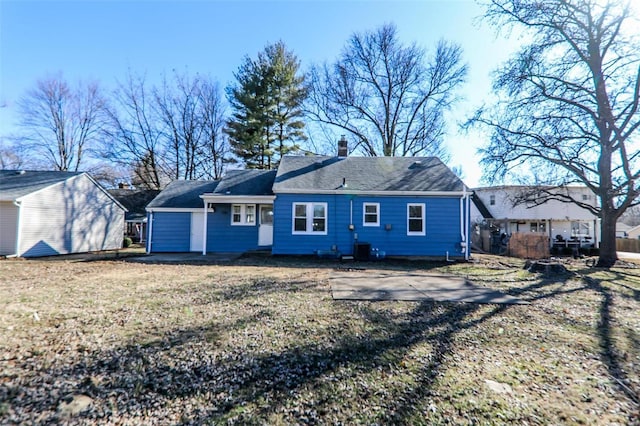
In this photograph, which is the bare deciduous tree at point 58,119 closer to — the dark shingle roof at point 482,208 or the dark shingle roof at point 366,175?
the dark shingle roof at point 366,175

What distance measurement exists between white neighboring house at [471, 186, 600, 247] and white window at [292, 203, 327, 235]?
21.8m

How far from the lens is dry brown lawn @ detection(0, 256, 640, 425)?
7.96 feet

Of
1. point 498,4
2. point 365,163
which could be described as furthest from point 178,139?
point 498,4

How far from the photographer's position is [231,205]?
14414mm

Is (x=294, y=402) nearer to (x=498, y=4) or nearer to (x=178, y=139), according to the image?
(x=498, y=4)

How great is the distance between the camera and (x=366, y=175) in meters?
14.0

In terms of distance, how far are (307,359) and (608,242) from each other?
1682 cm

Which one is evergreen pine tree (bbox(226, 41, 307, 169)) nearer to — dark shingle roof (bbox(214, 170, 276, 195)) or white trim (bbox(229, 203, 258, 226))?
dark shingle roof (bbox(214, 170, 276, 195))

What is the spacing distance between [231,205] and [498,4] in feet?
51.7

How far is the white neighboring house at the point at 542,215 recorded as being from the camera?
27.4m

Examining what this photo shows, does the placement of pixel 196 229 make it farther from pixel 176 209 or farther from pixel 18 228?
pixel 18 228

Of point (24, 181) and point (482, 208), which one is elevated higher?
point (24, 181)

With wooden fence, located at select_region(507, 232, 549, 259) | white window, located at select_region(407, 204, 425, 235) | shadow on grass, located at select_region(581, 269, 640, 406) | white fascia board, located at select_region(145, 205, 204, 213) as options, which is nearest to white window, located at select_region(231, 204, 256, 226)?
white fascia board, located at select_region(145, 205, 204, 213)

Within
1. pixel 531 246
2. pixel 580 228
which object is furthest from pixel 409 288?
pixel 580 228
